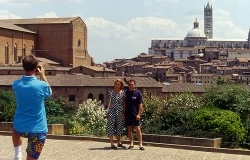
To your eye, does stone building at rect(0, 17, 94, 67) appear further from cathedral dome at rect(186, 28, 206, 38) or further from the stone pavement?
cathedral dome at rect(186, 28, 206, 38)

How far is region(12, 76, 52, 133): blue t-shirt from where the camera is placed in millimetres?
5828

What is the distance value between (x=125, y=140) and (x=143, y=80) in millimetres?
46451

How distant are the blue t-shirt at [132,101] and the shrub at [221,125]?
1652 millimetres

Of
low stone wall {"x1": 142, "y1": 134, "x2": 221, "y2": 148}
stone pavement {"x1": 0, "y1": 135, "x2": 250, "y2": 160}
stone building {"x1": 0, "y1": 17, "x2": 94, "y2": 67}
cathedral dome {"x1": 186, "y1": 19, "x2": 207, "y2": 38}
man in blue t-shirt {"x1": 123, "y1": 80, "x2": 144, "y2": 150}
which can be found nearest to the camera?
stone pavement {"x1": 0, "y1": 135, "x2": 250, "y2": 160}

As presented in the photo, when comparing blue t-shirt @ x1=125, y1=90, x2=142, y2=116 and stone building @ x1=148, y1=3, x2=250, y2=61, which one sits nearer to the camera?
blue t-shirt @ x1=125, y1=90, x2=142, y2=116

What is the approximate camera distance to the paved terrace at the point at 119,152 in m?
9.10

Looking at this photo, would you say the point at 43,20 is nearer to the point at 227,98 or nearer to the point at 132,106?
the point at 227,98

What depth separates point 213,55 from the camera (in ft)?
514

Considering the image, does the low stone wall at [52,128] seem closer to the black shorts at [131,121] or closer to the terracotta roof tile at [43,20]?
the black shorts at [131,121]

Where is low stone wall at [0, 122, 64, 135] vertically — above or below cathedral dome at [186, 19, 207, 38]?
below

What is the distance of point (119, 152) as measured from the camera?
382 inches

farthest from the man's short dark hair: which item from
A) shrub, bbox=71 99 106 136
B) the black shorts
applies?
shrub, bbox=71 99 106 136

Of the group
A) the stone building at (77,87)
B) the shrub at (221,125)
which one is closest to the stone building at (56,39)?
the stone building at (77,87)

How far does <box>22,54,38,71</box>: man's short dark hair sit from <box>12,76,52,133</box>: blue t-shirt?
105mm
